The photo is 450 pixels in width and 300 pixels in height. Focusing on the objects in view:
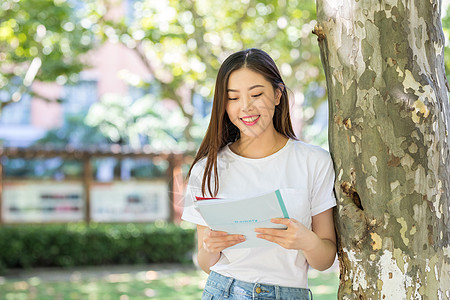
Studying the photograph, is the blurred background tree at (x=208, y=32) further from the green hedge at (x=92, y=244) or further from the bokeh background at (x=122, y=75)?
the green hedge at (x=92, y=244)

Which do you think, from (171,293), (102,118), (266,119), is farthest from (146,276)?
(102,118)

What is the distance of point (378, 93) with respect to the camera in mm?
2008

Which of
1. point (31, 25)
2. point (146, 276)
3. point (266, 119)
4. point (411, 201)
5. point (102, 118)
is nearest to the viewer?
point (411, 201)

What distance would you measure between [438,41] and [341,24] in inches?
12.6

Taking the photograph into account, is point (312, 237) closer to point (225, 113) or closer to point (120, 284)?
point (225, 113)

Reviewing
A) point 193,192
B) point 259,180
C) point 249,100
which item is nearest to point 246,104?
point 249,100

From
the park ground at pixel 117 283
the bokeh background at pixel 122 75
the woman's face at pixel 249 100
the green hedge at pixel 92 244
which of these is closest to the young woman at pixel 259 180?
the woman's face at pixel 249 100

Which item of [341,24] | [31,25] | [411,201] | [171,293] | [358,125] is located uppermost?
[31,25]

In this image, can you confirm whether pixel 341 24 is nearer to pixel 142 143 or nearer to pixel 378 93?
pixel 378 93

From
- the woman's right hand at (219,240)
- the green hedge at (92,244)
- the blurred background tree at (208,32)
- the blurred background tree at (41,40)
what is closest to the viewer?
the woman's right hand at (219,240)

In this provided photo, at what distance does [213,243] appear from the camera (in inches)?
81.0

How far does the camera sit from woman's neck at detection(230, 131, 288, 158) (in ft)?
7.30

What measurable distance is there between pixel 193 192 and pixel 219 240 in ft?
0.90

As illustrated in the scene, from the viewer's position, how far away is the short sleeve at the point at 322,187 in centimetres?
209
